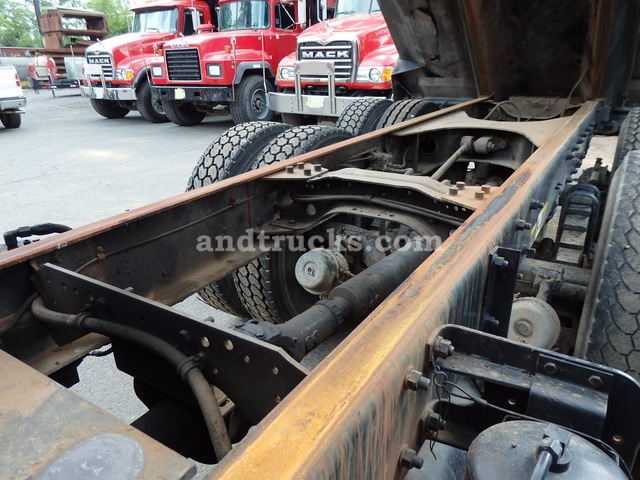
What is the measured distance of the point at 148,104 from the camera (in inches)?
500

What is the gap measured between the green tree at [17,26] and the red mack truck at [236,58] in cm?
4561

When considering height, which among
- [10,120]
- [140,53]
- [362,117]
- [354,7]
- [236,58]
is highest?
[354,7]

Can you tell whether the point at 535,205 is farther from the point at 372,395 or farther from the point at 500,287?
the point at 372,395

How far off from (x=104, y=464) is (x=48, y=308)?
2.96 ft

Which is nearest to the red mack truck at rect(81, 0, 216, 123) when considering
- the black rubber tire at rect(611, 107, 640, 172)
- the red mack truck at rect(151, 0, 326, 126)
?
the red mack truck at rect(151, 0, 326, 126)

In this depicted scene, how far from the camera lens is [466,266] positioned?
123 centimetres

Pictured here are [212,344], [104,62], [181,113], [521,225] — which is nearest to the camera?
[212,344]

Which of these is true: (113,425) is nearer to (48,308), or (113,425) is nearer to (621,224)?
(48,308)

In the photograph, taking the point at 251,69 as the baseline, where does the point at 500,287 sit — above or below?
below

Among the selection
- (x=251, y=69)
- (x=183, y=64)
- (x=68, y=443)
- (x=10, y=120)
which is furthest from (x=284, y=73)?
(x=68, y=443)

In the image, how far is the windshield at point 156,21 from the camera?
41.5 feet

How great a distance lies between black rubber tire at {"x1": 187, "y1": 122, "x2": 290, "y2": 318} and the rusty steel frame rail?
190cm

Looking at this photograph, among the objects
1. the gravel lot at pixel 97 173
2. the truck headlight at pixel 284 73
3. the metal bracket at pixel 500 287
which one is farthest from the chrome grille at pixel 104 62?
the metal bracket at pixel 500 287

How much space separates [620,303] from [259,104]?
33.0ft
